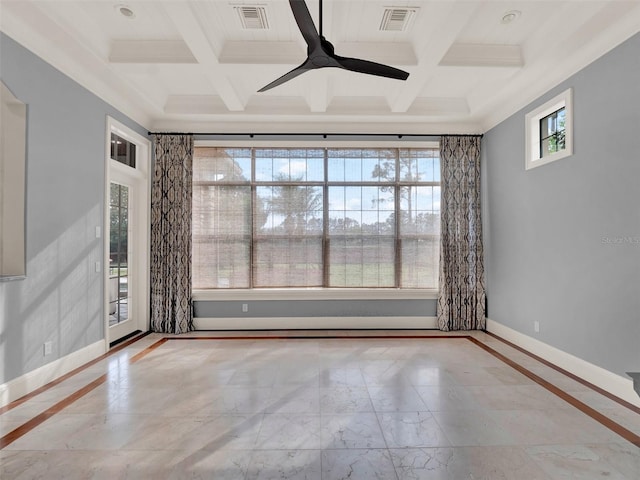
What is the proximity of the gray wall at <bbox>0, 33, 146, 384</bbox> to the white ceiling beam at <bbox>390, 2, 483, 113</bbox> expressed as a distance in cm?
348

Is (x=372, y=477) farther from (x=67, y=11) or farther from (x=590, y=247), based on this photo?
(x=67, y=11)

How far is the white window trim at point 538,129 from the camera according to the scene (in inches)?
131

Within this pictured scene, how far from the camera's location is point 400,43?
132 inches

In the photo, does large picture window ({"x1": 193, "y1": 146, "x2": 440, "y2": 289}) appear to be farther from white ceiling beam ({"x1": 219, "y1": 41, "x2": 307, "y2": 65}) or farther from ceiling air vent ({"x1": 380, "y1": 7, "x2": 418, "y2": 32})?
ceiling air vent ({"x1": 380, "y1": 7, "x2": 418, "y2": 32})

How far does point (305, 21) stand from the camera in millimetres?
2039

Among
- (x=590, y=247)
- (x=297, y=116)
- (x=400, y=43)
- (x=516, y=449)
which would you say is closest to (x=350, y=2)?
(x=400, y=43)

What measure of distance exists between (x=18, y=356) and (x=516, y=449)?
3948 mm

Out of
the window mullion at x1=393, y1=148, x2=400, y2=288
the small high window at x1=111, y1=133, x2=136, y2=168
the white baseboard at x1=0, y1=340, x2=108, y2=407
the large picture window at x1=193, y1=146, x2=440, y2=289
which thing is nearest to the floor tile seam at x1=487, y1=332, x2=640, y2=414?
the large picture window at x1=193, y1=146, x2=440, y2=289

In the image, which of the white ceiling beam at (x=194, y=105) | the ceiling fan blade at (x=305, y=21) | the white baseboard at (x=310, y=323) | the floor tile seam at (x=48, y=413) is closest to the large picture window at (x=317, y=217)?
the white baseboard at (x=310, y=323)

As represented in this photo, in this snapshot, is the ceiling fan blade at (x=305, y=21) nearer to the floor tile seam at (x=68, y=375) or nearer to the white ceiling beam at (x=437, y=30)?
the white ceiling beam at (x=437, y=30)

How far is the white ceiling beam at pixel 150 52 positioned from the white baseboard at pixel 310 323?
3.45m

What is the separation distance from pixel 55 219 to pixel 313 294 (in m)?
3.24

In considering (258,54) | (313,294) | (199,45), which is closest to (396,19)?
(258,54)

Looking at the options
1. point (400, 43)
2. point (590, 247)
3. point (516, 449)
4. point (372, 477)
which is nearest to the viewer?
point (372, 477)
